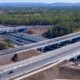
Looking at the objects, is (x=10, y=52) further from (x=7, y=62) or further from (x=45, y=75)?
(x=45, y=75)

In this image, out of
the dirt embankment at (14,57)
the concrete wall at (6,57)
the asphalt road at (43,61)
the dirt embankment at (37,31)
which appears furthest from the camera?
the dirt embankment at (37,31)

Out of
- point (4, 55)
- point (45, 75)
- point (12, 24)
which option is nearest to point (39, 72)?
point (45, 75)

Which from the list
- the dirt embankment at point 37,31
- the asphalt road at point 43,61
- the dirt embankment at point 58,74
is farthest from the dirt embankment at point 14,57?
the dirt embankment at point 37,31

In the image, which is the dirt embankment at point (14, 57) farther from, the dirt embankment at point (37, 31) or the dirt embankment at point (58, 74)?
the dirt embankment at point (37, 31)

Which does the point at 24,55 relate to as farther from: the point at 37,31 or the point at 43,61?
the point at 37,31

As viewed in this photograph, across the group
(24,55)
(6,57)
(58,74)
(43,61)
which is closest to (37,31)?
(24,55)

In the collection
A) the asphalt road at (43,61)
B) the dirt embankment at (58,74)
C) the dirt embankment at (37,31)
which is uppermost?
the dirt embankment at (37,31)

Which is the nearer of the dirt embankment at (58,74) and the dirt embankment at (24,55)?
the dirt embankment at (58,74)

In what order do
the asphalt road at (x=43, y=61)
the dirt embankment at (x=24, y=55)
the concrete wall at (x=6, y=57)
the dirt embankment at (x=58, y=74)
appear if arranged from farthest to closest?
the dirt embankment at (x=24, y=55) < the concrete wall at (x=6, y=57) < the asphalt road at (x=43, y=61) < the dirt embankment at (x=58, y=74)
